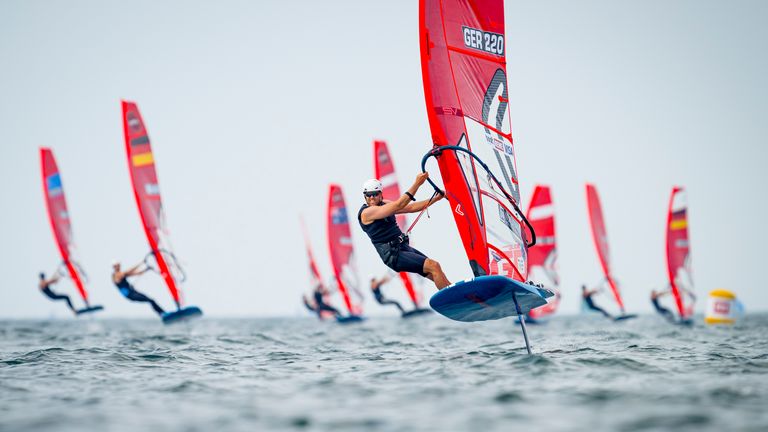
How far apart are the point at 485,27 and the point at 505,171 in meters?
1.98

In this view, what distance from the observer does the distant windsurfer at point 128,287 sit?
1780 cm

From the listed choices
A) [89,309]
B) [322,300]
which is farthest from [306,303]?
[89,309]

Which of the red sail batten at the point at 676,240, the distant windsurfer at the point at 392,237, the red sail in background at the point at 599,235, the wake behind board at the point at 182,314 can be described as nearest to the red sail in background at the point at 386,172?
the red sail in background at the point at 599,235

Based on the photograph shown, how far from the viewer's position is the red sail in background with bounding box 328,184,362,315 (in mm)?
30344

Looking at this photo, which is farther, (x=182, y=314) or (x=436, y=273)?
(x=182, y=314)

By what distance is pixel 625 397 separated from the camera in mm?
5297

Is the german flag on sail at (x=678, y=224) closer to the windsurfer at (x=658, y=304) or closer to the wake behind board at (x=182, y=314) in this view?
the windsurfer at (x=658, y=304)

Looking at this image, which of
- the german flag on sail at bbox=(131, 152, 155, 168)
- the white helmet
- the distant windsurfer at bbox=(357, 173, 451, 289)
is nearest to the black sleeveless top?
the distant windsurfer at bbox=(357, 173, 451, 289)

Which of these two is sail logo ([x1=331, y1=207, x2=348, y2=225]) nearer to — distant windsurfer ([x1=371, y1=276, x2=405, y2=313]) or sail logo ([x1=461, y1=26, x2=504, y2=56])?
distant windsurfer ([x1=371, y1=276, x2=405, y2=313])

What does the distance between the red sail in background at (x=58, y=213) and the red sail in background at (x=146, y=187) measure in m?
6.97

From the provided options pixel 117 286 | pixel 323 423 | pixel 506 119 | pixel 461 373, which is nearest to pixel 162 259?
pixel 117 286

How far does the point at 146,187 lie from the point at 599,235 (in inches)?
657

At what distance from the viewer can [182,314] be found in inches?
690

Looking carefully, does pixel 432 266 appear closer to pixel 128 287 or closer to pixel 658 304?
pixel 128 287
